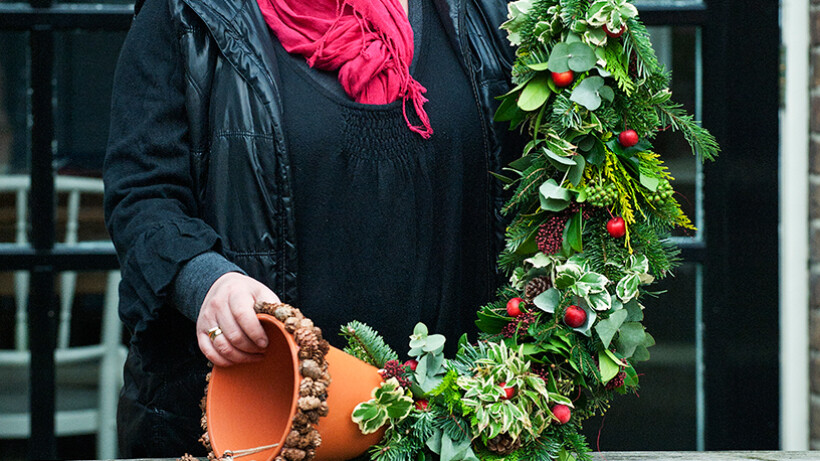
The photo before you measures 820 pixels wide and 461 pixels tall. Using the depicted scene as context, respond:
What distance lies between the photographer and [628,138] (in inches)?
37.9

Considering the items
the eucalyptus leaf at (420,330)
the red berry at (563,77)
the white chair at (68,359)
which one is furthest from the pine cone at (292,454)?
the white chair at (68,359)

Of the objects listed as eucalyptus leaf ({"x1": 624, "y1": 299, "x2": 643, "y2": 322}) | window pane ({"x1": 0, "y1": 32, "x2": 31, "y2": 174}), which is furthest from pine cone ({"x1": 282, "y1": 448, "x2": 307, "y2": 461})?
window pane ({"x1": 0, "y1": 32, "x2": 31, "y2": 174})

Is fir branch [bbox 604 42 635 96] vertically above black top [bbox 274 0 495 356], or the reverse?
fir branch [bbox 604 42 635 96]

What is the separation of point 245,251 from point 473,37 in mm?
458

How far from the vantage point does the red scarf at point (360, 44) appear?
3.37 ft

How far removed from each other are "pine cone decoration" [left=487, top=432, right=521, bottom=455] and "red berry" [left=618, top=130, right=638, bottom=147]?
397 millimetres

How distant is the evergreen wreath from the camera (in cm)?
86

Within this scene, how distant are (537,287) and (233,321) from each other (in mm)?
398

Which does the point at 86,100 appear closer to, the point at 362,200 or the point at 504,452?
the point at 362,200

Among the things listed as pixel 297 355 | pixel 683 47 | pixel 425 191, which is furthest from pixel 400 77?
pixel 683 47

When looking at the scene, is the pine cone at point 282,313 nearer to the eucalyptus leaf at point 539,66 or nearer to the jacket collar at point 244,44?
the jacket collar at point 244,44

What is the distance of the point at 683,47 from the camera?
1831 mm

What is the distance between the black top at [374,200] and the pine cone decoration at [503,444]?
24 centimetres

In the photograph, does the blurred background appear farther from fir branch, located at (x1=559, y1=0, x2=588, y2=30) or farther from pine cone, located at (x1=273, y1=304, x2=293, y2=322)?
pine cone, located at (x1=273, y1=304, x2=293, y2=322)
